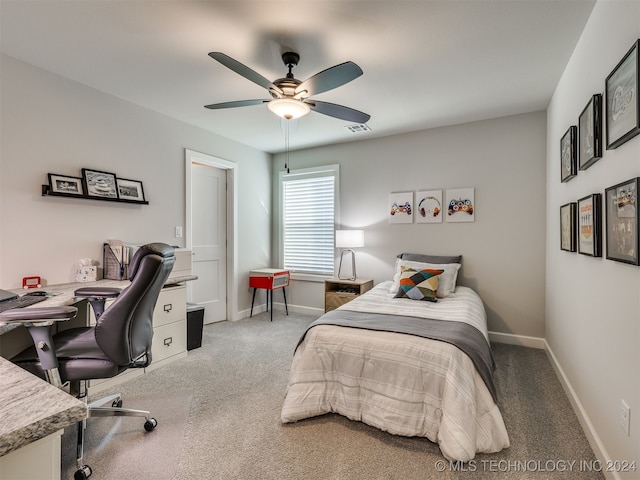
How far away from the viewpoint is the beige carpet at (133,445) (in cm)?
175

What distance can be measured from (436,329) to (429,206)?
2.26m

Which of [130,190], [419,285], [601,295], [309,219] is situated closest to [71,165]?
[130,190]

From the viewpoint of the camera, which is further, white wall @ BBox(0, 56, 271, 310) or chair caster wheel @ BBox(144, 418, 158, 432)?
white wall @ BBox(0, 56, 271, 310)

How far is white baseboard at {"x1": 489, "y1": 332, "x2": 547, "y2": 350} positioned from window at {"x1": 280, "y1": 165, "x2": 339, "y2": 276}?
2259 mm

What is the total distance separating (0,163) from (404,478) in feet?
11.4

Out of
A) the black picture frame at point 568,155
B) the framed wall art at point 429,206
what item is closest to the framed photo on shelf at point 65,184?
the framed wall art at point 429,206

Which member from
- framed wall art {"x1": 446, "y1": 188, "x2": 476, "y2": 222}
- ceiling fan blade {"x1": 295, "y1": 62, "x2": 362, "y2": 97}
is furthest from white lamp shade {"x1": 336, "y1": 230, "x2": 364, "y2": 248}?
ceiling fan blade {"x1": 295, "y1": 62, "x2": 362, "y2": 97}

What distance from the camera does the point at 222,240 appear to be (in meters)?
4.66

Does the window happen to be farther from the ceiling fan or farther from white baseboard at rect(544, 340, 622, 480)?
white baseboard at rect(544, 340, 622, 480)

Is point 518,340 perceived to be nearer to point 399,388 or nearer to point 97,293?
point 399,388

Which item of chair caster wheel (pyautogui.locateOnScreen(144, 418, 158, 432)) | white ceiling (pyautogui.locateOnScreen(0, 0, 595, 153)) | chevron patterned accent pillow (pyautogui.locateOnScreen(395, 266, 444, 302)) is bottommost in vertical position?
chair caster wheel (pyautogui.locateOnScreen(144, 418, 158, 432))

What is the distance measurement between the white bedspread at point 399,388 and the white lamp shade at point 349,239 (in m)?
1.94

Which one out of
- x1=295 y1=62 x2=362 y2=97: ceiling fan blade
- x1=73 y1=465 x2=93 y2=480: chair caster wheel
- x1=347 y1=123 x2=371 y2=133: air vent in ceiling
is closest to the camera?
x1=73 y1=465 x2=93 y2=480: chair caster wheel

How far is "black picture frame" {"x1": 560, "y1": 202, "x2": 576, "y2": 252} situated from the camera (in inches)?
89.8
